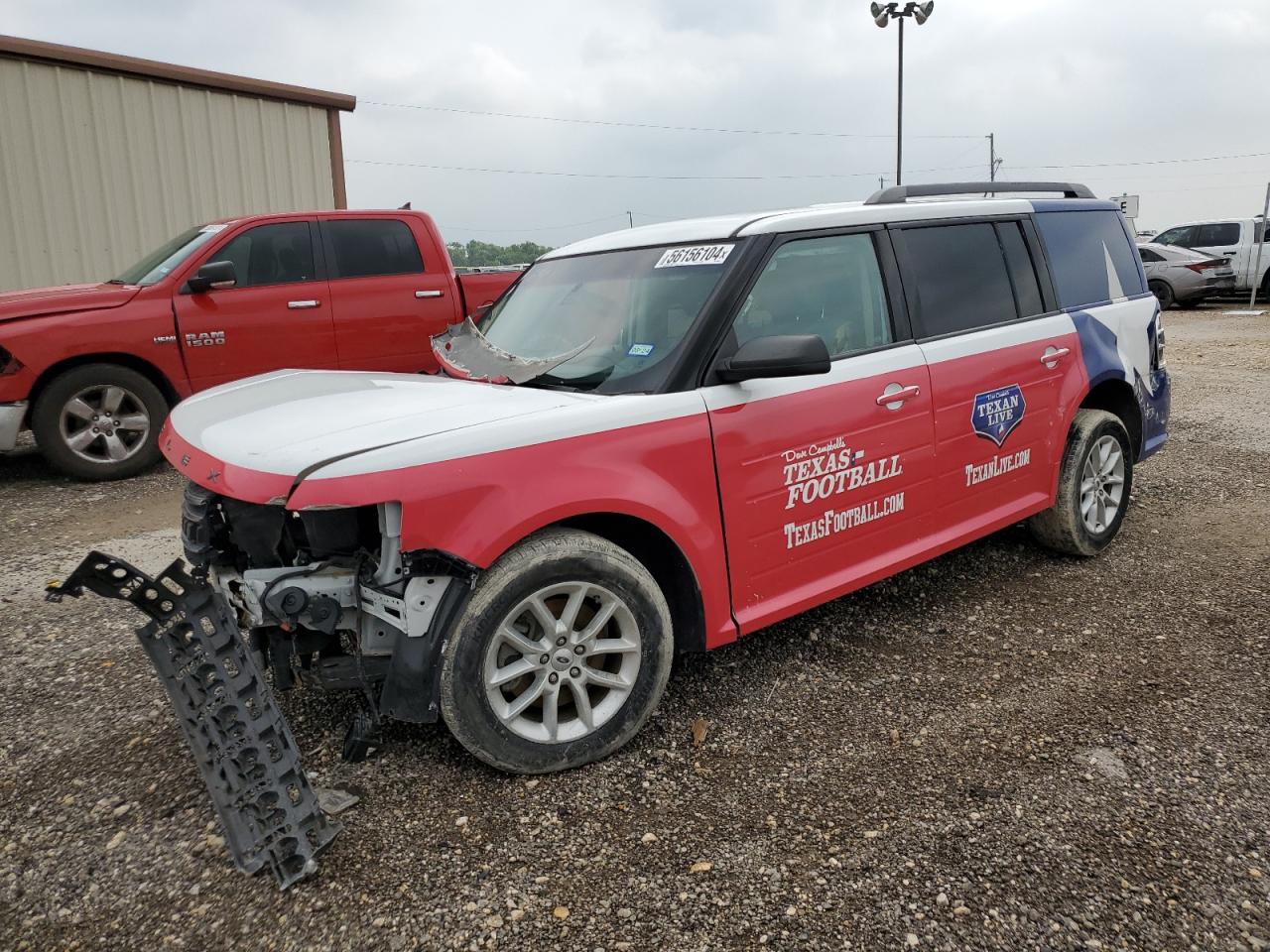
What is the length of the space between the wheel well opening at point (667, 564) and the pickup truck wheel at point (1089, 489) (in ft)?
7.70

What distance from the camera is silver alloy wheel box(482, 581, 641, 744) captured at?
2.75 meters

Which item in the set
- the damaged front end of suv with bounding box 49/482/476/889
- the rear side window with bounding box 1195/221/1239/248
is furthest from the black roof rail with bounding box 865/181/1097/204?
the rear side window with bounding box 1195/221/1239/248

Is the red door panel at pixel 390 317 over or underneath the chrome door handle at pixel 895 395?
over

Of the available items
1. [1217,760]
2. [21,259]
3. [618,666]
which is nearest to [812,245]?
[618,666]

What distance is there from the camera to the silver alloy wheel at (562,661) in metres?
2.75

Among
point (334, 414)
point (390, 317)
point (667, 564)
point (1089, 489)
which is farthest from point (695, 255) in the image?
point (390, 317)

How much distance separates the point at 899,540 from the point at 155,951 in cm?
279

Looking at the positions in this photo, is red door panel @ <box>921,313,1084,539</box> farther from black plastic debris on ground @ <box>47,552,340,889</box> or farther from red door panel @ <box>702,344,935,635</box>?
black plastic debris on ground @ <box>47,552,340,889</box>

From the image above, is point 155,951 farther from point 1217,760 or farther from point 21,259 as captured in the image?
point 21,259

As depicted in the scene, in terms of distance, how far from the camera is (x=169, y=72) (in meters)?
11.2

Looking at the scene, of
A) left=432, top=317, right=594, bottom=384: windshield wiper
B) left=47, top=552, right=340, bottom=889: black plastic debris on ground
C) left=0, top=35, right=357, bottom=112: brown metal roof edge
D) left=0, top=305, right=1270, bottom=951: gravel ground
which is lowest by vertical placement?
left=0, top=305, right=1270, bottom=951: gravel ground

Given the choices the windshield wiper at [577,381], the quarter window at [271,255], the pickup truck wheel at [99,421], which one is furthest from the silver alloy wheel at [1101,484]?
the pickup truck wheel at [99,421]

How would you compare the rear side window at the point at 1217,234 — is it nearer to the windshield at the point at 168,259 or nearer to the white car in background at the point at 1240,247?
the white car in background at the point at 1240,247

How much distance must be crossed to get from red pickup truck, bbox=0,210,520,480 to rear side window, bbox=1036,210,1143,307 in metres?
4.78
